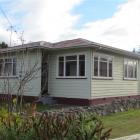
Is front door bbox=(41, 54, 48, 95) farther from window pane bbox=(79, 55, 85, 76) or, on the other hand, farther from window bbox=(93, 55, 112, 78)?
window bbox=(93, 55, 112, 78)

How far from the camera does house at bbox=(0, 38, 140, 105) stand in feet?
63.1

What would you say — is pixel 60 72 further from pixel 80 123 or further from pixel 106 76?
pixel 80 123

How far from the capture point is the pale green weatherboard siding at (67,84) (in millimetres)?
19188

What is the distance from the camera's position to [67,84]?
66.2ft

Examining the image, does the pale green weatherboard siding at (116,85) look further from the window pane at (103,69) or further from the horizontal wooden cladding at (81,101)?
the window pane at (103,69)

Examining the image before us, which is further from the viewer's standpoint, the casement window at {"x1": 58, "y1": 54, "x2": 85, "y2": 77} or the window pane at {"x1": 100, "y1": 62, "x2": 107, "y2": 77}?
the window pane at {"x1": 100, "y1": 62, "x2": 107, "y2": 77}

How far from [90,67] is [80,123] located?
503 inches

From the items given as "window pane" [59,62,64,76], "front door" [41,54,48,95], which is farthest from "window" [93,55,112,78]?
"front door" [41,54,48,95]

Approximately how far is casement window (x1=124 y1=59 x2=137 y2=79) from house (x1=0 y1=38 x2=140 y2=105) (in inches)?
24.6

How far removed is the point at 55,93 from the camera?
68.4 feet

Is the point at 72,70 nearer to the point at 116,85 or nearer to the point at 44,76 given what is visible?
the point at 44,76

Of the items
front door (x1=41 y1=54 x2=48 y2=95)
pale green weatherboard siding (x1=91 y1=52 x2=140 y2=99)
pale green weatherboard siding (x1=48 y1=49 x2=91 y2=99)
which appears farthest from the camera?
front door (x1=41 y1=54 x2=48 y2=95)

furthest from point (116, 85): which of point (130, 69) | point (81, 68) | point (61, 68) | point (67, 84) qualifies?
point (61, 68)

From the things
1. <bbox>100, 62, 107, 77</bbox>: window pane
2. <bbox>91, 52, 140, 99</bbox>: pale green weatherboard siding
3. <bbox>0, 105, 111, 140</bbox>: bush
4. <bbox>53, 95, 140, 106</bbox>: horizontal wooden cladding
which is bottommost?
<bbox>53, 95, 140, 106</bbox>: horizontal wooden cladding
